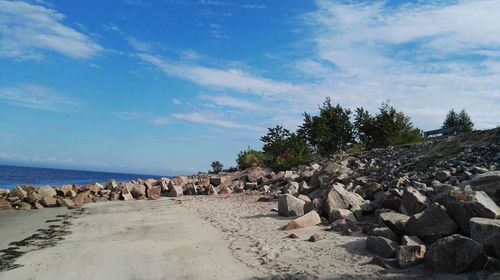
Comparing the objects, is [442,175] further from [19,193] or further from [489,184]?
[19,193]

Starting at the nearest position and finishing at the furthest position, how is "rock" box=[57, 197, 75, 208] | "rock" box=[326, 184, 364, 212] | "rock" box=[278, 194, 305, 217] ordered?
1. "rock" box=[326, 184, 364, 212]
2. "rock" box=[278, 194, 305, 217]
3. "rock" box=[57, 197, 75, 208]

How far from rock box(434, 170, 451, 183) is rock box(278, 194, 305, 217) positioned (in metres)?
3.56

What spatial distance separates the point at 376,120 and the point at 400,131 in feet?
4.64

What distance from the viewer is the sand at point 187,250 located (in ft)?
24.3

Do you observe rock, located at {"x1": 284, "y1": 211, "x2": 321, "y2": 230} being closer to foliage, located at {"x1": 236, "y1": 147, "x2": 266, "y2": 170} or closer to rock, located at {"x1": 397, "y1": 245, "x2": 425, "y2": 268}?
rock, located at {"x1": 397, "y1": 245, "x2": 425, "y2": 268}

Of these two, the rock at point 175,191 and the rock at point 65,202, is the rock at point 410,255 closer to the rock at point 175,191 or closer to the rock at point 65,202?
the rock at point 175,191

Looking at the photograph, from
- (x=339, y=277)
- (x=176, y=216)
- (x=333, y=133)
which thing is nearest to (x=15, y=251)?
(x=176, y=216)

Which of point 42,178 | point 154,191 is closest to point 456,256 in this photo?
point 154,191

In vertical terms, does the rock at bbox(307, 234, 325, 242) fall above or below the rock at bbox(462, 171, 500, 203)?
below

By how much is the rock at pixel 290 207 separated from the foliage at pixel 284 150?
1184 centimetres

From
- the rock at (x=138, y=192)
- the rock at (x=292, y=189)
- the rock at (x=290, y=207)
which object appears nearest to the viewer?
the rock at (x=290, y=207)

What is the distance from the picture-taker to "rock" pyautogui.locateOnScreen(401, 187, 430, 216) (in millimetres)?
9188

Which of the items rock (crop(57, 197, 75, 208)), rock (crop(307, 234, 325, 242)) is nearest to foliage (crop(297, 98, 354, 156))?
rock (crop(57, 197, 75, 208))

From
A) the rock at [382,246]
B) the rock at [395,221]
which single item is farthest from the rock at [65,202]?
the rock at [382,246]
